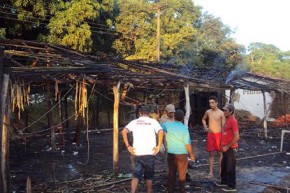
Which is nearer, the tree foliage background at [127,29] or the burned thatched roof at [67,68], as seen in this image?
the burned thatched roof at [67,68]

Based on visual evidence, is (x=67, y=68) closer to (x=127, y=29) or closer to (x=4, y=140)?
(x=4, y=140)

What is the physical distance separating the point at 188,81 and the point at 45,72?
192 inches

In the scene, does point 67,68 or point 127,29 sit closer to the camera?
point 67,68

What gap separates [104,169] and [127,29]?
610 inches

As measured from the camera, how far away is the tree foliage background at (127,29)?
15.7 metres

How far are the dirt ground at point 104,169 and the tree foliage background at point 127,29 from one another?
5280 millimetres

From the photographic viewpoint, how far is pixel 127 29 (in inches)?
928

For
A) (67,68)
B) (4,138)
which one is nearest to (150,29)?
(67,68)

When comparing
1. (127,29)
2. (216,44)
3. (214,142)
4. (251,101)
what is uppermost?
(216,44)

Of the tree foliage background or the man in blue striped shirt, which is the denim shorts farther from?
the tree foliage background

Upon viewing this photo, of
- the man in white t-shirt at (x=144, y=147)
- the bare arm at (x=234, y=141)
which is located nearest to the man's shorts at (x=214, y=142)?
the bare arm at (x=234, y=141)

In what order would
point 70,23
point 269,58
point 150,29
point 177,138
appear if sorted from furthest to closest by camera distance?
1. point 269,58
2. point 150,29
3. point 70,23
4. point 177,138

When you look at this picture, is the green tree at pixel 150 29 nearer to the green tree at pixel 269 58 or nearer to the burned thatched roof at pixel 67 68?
the burned thatched roof at pixel 67 68

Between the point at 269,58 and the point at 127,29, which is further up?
the point at 269,58
